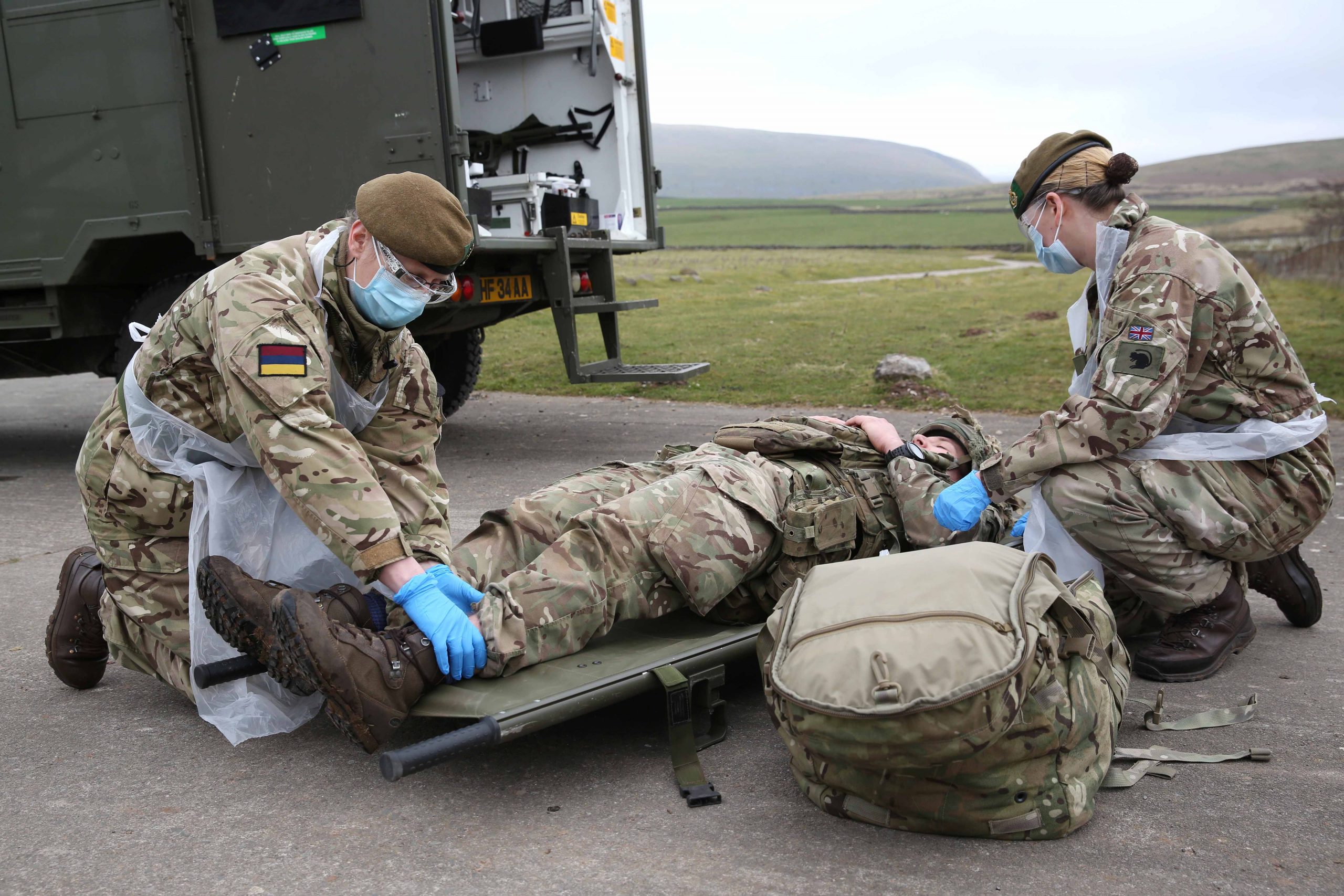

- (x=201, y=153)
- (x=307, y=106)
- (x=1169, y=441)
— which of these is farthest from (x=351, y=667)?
(x=201, y=153)

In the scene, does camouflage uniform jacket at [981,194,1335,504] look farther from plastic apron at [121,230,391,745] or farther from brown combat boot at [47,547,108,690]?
brown combat boot at [47,547,108,690]

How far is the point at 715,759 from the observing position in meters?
2.63

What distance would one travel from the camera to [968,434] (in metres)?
3.62

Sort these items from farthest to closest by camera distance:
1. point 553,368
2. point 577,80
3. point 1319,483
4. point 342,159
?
1. point 553,368
2. point 577,80
3. point 342,159
4. point 1319,483

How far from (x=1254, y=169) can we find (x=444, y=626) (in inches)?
5284

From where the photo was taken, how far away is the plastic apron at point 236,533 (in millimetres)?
2777

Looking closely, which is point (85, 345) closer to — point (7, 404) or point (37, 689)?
point (7, 404)

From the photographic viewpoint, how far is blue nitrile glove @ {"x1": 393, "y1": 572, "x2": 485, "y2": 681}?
2500 millimetres

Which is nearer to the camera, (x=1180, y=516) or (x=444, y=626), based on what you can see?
(x=444, y=626)

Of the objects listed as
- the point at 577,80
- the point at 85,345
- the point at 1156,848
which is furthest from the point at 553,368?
the point at 1156,848

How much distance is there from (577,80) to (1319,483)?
5.74 m

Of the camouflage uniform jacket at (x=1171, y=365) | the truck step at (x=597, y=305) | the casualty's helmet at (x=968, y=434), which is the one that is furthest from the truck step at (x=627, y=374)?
the camouflage uniform jacket at (x=1171, y=365)

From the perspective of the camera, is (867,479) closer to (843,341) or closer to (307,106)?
(307,106)

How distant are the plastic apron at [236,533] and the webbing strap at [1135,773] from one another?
6.31ft
